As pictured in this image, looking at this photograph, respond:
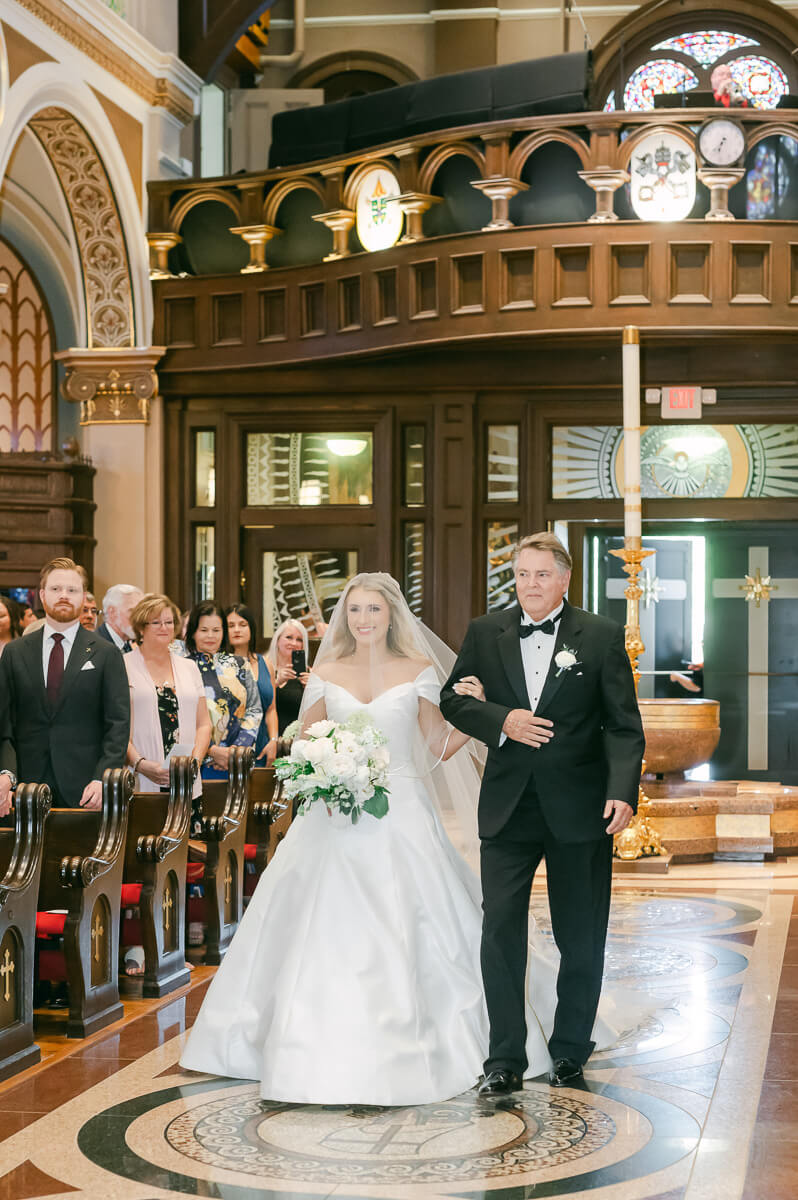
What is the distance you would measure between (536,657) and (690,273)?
24.5 feet

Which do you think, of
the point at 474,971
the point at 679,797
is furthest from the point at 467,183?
the point at 474,971

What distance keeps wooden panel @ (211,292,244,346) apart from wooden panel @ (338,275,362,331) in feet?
3.49

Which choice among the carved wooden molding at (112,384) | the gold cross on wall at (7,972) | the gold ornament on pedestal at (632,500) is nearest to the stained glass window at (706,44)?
the carved wooden molding at (112,384)

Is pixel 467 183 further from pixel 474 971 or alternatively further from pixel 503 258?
pixel 474 971

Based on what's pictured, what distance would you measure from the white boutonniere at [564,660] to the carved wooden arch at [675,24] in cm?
1215

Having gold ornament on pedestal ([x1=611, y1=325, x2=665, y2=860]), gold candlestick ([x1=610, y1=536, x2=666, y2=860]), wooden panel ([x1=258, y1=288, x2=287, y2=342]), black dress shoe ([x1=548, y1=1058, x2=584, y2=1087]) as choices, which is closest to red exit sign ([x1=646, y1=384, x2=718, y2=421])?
wooden panel ([x1=258, y1=288, x2=287, y2=342])

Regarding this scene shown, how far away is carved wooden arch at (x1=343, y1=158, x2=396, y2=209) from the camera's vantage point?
1260 cm

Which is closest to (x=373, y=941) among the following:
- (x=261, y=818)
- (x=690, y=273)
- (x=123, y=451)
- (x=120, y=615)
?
(x=261, y=818)

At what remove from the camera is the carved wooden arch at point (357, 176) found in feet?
41.3

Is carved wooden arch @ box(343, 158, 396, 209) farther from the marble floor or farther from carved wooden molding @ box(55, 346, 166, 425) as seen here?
the marble floor

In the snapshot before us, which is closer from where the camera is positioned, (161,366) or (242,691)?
(242,691)

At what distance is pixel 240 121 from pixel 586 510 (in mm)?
5530

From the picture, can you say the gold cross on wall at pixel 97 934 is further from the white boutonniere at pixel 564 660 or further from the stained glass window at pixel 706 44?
the stained glass window at pixel 706 44

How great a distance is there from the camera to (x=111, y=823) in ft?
20.5
